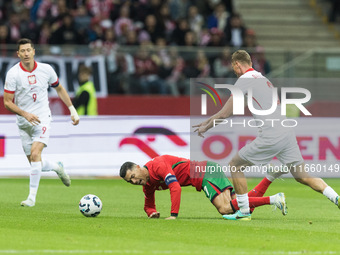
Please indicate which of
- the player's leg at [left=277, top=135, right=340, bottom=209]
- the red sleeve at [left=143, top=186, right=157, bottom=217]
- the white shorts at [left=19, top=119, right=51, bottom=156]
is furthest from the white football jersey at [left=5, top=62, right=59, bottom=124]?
the player's leg at [left=277, top=135, right=340, bottom=209]

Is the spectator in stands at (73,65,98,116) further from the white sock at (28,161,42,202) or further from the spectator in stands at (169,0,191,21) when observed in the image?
the white sock at (28,161,42,202)

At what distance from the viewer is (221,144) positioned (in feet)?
65.3

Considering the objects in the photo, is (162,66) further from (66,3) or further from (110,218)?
(110,218)

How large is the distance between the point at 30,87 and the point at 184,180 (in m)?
3.18

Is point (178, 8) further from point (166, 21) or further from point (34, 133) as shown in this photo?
point (34, 133)

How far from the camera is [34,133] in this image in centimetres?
1368

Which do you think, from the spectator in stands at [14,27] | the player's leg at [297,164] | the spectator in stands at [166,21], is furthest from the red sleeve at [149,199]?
the spectator in stands at [166,21]

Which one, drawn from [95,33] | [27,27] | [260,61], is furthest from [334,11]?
[27,27]

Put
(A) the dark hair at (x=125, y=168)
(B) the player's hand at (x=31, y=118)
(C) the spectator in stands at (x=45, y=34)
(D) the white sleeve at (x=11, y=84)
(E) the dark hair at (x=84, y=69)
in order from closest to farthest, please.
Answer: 1. (A) the dark hair at (x=125, y=168)
2. (B) the player's hand at (x=31, y=118)
3. (D) the white sleeve at (x=11, y=84)
4. (E) the dark hair at (x=84, y=69)
5. (C) the spectator in stands at (x=45, y=34)

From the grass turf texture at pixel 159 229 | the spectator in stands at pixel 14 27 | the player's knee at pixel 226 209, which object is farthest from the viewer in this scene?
the spectator in stands at pixel 14 27

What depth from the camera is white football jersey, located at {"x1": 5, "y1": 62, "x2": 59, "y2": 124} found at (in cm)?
1352

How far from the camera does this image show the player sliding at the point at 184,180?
11.4 m

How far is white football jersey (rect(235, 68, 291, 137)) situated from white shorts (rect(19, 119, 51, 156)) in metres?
3.65

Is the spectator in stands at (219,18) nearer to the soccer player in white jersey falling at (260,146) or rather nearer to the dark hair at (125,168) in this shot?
the soccer player in white jersey falling at (260,146)
